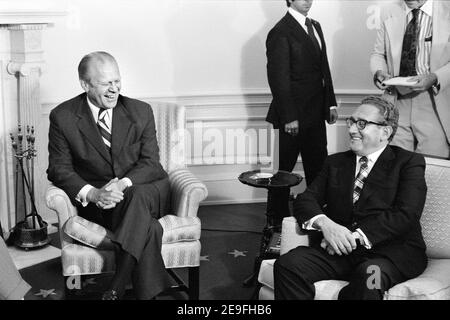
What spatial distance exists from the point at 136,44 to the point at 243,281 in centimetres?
215

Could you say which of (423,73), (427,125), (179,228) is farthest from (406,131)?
(179,228)

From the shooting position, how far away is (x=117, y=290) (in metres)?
3.26

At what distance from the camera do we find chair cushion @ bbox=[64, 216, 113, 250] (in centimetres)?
335

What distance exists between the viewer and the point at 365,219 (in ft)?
9.89

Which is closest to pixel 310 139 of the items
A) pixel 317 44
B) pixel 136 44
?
pixel 317 44

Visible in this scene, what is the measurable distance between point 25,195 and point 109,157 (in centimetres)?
132

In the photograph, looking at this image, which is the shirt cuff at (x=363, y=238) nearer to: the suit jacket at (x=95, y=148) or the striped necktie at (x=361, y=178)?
the striped necktie at (x=361, y=178)

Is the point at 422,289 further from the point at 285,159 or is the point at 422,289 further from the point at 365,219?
the point at 285,159

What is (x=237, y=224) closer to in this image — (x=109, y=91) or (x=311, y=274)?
(x=109, y=91)

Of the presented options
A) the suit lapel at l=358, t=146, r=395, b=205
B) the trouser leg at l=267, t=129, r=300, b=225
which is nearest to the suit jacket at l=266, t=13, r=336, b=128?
the trouser leg at l=267, t=129, r=300, b=225

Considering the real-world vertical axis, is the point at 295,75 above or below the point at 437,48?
below

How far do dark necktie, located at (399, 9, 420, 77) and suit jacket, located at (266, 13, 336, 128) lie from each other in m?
0.67

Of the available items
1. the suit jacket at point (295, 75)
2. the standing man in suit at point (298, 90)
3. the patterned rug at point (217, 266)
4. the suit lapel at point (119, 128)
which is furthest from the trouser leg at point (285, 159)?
the suit lapel at point (119, 128)

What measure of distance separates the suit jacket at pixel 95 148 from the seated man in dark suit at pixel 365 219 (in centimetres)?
96
